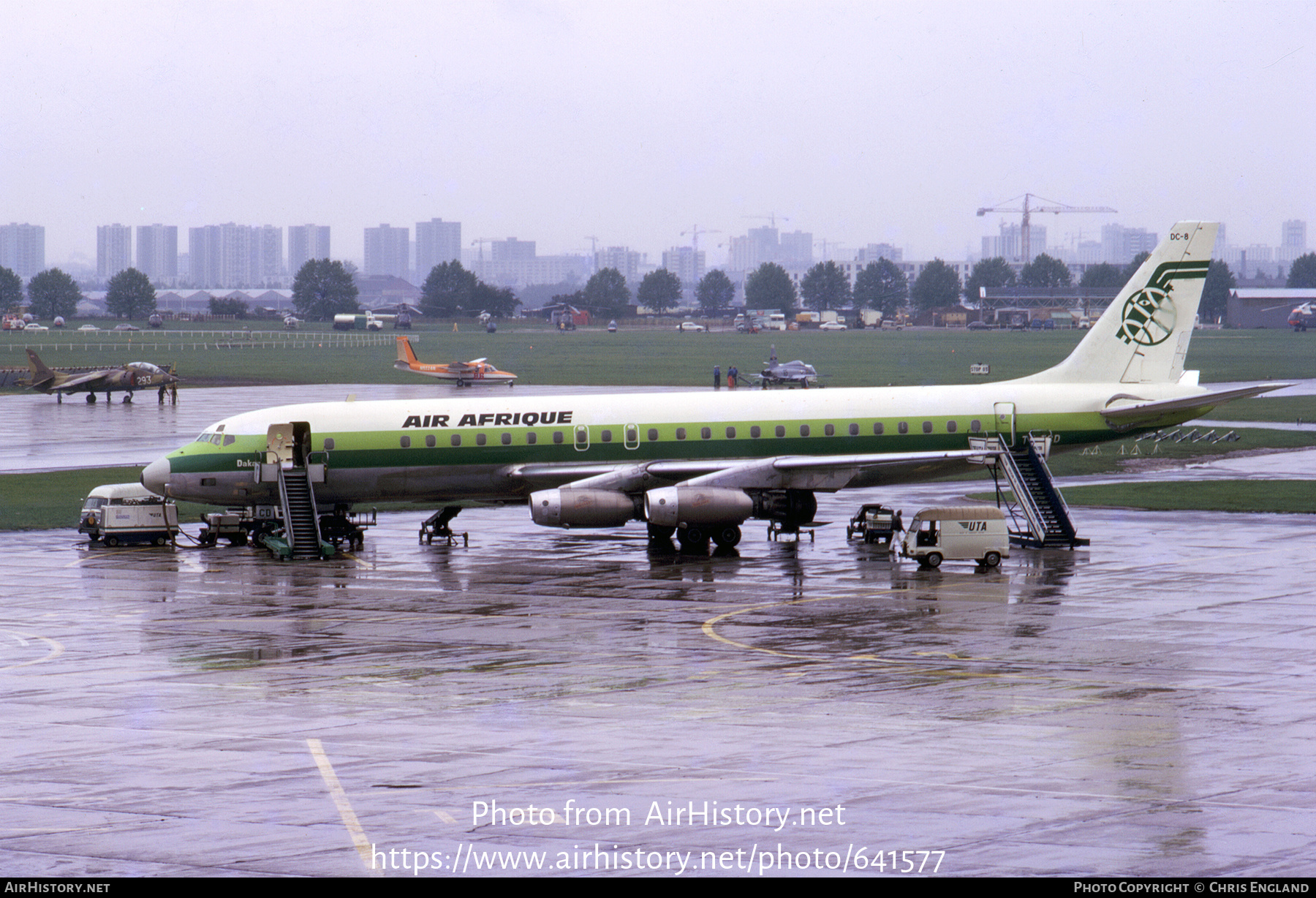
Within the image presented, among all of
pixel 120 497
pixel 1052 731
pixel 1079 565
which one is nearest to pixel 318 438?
pixel 120 497

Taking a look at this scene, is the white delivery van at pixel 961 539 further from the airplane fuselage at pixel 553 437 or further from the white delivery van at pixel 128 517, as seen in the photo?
the white delivery van at pixel 128 517

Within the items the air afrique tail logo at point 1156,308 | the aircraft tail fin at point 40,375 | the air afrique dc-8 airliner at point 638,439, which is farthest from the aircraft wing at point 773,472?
the aircraft tail fin at point 40,375

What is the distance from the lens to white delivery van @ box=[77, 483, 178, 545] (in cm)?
4809

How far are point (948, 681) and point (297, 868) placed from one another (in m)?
14.3

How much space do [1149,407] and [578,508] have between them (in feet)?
62.8

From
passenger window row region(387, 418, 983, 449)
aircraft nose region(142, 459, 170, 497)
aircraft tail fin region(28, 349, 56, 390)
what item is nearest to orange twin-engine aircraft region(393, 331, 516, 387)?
aircraft tail fin region(28, 349, 56, 390)

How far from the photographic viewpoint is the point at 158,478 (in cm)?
4803

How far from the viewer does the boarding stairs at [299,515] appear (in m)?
45.8

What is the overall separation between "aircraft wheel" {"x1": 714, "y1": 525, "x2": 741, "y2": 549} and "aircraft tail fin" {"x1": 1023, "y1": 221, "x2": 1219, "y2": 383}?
13.1 meters

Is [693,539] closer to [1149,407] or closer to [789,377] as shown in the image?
[1149,407]

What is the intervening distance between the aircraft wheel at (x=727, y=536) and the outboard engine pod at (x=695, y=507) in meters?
1.09

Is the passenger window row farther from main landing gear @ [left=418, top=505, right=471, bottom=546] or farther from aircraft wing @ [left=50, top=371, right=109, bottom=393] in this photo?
→ aircraft wing @ [left=50, top=371, right=109, bottom=393]

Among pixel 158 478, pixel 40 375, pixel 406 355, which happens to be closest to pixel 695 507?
pixel 158 478

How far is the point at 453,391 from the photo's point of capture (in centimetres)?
11644
